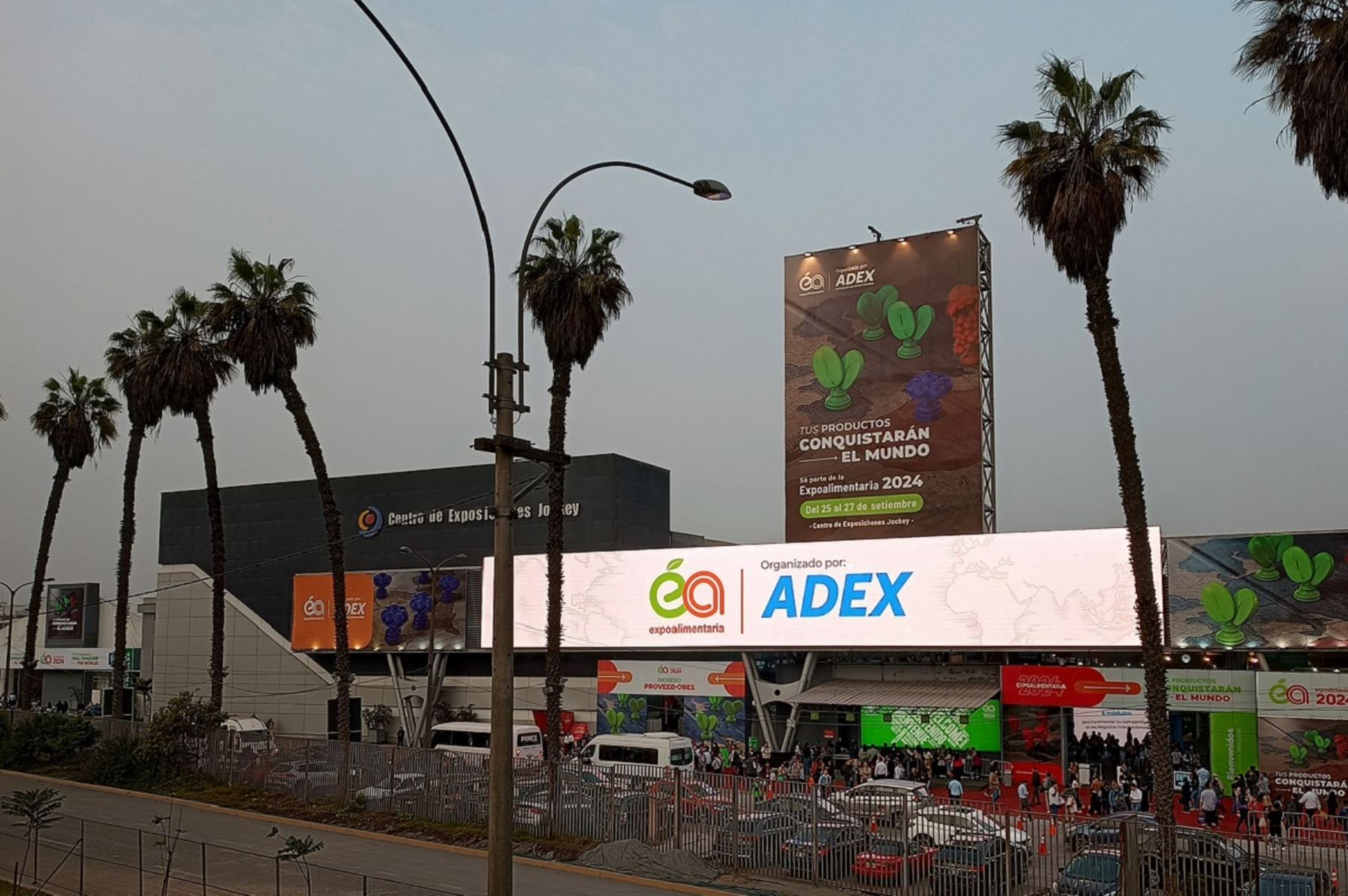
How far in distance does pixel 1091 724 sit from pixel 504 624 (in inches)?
1188

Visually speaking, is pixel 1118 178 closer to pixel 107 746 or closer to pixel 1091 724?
pixel 1091 724

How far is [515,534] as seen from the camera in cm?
5912

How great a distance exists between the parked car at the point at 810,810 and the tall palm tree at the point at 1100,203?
591 centimetres

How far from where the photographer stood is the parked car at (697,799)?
25156 mm

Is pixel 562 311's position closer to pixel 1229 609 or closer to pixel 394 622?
pixel 1229 609

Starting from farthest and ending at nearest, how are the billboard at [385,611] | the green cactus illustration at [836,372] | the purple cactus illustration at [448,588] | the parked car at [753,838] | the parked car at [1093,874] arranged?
the purple cactus illustration at [448,588] < the billboard at [385,611] < the green cactus illustration at [836,372] < the parked car at [753,838] < the parked car at [1093,874]

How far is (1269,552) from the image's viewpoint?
117ft

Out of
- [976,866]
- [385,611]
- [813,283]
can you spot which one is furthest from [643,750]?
[385,611]

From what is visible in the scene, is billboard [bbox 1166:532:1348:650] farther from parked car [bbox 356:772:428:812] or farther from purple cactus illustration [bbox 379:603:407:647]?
purple cactus illustration [bbox 379:603:407:647]

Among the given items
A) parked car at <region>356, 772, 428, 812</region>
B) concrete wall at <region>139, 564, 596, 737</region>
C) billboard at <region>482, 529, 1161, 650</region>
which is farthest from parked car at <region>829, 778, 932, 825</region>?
concrete wall at <region>139, 564, 596, 737</region>

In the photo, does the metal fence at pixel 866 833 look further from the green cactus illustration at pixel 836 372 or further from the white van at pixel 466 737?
the green cactus illustration at pixel 836 372

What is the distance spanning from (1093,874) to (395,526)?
1962 inches

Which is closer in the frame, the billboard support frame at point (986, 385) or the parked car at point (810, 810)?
the parked car at point (810, 810)

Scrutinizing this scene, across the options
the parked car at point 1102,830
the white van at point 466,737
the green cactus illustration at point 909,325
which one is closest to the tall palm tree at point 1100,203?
the parked car at point 1102,830
